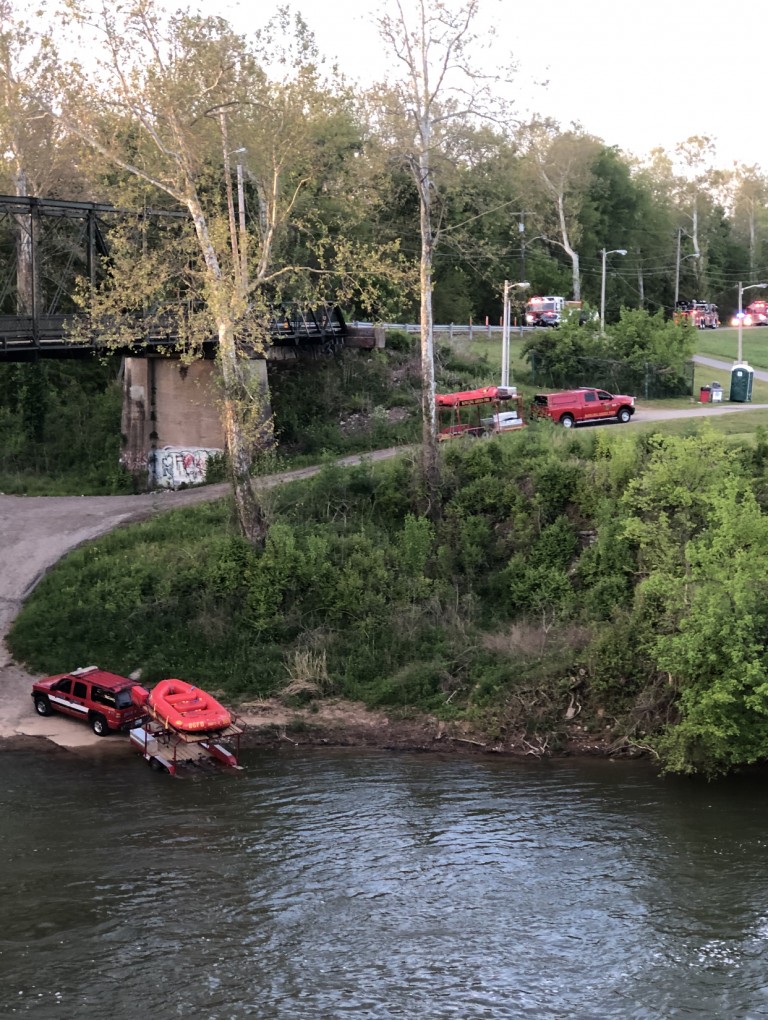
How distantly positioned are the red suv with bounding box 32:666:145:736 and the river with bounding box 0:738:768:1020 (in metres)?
1.50

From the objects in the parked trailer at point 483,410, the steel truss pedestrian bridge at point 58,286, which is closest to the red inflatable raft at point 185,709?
the steel truss pedestrian bridge at point 58,286

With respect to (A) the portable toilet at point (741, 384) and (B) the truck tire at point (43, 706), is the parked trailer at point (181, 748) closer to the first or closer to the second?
(B) the truck tire at point (43, 706)

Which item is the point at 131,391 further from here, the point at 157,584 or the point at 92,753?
the point at 92,753

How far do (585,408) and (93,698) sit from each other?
1014 inches

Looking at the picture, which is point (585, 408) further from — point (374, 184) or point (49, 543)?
point (49, 543)

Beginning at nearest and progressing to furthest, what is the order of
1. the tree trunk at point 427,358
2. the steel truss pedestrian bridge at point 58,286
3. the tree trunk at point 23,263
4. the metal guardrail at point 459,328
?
the tree trunk at point 427,358
the steel truss pedestrian bridge at point 58,286
the tree trunk at point 23,263
the metal guardrail at point 459,328

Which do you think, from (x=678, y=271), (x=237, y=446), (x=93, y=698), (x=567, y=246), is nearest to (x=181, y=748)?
(x=93, y=698)

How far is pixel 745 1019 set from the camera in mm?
15383

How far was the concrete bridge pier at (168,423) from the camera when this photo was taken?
42.8 meters

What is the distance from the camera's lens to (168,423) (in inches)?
1692

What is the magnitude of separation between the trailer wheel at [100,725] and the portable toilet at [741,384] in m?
35.0

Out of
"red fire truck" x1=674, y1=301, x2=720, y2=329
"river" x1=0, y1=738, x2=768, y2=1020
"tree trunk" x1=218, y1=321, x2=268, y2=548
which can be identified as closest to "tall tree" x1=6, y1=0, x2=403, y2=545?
"tree trunk" x1=218, y1=321, x2=268, y2=548

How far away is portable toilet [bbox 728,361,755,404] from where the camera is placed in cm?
5066

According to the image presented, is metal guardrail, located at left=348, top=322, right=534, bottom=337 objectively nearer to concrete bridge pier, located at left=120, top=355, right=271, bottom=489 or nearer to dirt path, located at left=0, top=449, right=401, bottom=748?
concrete bridge pier, located at left=120, top=355, right=271, bottom=489
